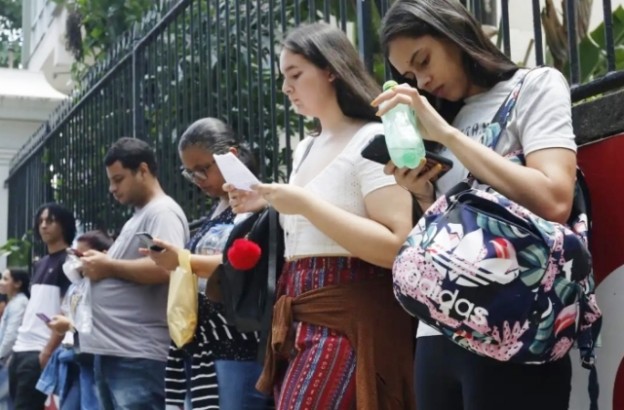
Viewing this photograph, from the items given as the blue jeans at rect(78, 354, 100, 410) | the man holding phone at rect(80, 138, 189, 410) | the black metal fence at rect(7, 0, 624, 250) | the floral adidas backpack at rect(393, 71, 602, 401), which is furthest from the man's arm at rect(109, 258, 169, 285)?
the floral adidas backpack at rect(393, 71, 602, 401)

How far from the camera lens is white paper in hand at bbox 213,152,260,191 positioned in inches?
119

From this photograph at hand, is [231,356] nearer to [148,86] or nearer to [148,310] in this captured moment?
[148,310]

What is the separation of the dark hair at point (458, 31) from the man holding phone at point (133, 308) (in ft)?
7.44

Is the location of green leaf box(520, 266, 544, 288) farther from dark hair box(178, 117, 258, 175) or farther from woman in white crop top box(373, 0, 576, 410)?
dark hair box(178, 117, 258, 175)

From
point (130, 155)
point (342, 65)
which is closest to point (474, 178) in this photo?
point (342, 65)

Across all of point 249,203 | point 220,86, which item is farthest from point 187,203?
point 249,203

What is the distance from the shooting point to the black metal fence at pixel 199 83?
13.9ft

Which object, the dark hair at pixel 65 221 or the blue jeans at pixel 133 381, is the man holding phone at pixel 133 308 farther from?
the dark hair at pixel 65 221

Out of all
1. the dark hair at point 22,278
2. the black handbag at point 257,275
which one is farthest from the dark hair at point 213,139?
the dark hair at point 22,278

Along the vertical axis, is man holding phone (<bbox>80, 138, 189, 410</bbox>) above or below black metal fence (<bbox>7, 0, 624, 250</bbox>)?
below

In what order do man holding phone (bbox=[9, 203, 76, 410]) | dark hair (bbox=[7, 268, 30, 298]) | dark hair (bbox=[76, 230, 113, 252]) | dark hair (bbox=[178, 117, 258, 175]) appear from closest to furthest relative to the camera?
dark hair (bbox=[178, 117, 258, 175]), dark hair (bbox=[76, 230, 113, 252]), man holding phone (bbox=[9, 203, 76, 410]), dark hair (bbox=[7, 268, 30, 298])

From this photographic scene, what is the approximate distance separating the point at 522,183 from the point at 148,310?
9.44 ft

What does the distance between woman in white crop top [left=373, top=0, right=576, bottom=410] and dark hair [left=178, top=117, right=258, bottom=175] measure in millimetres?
1416

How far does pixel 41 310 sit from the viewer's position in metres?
6.30
